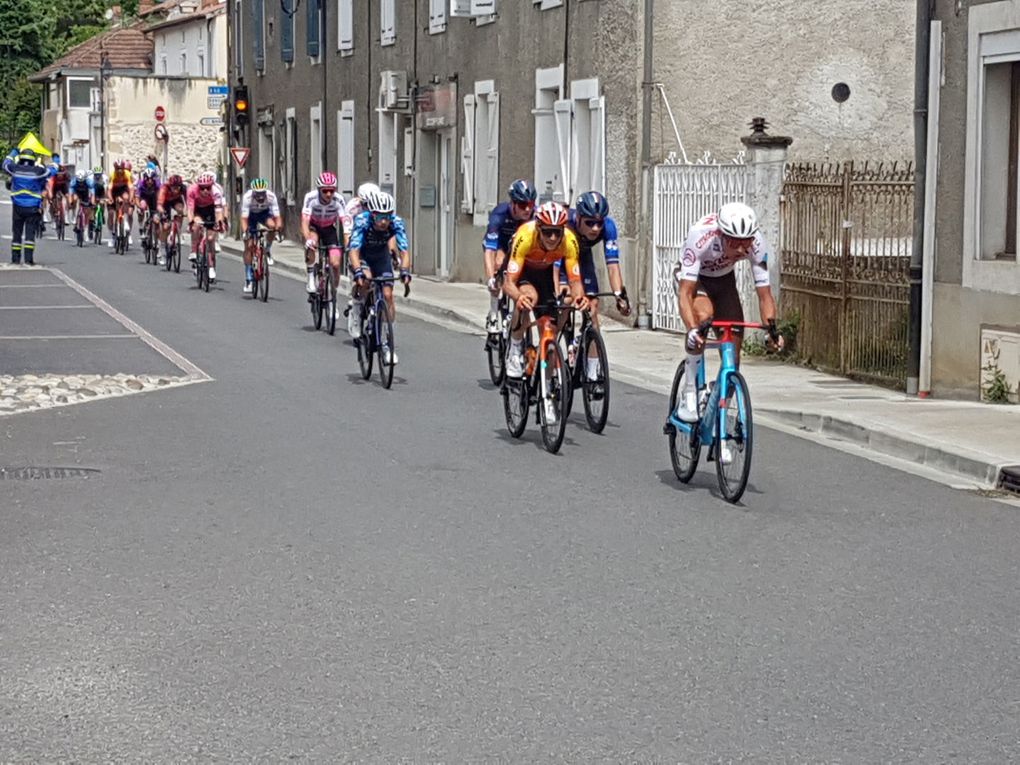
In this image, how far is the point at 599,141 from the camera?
23.3 metres

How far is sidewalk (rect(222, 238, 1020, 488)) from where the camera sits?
11.6 metres

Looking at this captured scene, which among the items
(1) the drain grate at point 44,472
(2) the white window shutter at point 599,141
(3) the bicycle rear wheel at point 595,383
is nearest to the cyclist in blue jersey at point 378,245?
(3) the bicycle rear wheel at point 595,383

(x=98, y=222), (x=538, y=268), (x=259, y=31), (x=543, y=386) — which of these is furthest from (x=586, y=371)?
(x=259, y=31)

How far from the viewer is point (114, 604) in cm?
743

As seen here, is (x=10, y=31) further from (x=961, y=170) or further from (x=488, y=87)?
(x=961, y=170)

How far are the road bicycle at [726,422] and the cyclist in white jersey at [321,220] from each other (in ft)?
36.3

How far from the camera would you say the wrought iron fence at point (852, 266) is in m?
16.2

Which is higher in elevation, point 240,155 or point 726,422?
point 240,155

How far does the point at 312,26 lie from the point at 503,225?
25865mm

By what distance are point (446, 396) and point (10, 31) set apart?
96.8 metres

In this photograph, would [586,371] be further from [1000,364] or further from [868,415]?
[1000,364]

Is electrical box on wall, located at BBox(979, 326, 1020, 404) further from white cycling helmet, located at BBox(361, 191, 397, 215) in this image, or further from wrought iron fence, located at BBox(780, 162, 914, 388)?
white cycling helmet, located at BBox(361, 191, 397, 215)

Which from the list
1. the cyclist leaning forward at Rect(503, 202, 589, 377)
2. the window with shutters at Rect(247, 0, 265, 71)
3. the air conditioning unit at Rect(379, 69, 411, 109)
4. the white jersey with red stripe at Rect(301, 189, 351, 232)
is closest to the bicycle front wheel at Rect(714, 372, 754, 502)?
the cyclist leaning forward at Rect(503, 202, 589, 377)

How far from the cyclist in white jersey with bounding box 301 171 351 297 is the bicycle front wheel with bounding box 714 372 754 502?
11480 millimetres
